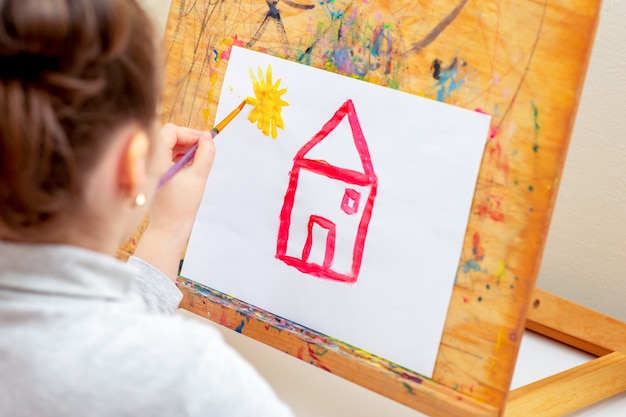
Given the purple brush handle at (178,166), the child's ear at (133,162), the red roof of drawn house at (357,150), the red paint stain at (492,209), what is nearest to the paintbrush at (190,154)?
the purple brush handle at (178,166)

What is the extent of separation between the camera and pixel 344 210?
2.90 ft

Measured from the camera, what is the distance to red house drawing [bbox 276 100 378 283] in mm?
873

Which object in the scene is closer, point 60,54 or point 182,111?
point 60,54

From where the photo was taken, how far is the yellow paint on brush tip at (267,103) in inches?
37.0

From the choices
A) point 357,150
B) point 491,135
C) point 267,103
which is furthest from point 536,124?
point 267,103

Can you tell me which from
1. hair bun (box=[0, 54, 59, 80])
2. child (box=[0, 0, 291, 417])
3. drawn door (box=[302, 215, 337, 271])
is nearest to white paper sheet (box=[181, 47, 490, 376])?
drawn door (box=[302, 215, 337, 271])

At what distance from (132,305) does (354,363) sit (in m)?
0.36

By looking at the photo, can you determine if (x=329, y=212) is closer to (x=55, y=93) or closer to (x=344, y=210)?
(x=344, y=210)

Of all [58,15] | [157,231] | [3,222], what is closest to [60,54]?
[58,15]

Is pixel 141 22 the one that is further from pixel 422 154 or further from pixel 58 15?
pixel 422 154

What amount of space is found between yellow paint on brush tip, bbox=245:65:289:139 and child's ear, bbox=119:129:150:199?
379 mm

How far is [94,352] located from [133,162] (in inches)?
5.8

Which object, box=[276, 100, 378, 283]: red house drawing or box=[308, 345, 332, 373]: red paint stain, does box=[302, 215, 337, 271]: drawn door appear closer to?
box=[276, 100, 378, 283]: red house drawing

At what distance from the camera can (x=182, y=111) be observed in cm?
104
